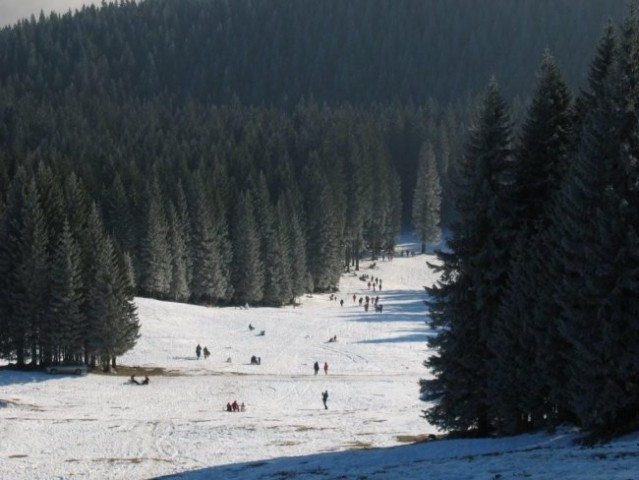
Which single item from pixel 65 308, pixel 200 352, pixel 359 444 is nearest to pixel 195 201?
pixel 200 352

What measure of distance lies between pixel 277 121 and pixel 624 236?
421 feet

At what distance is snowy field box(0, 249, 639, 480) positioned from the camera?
23.4 metres

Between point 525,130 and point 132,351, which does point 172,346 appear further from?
point 525,130

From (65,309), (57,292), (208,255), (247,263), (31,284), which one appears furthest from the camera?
(247,263)

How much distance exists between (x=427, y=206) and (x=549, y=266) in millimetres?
90509

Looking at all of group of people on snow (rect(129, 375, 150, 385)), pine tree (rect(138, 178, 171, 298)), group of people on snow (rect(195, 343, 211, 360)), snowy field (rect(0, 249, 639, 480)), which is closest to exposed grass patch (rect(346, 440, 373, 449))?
snowy field (rect(0, 249, 639, 480))

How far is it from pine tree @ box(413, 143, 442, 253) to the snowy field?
3717 cm

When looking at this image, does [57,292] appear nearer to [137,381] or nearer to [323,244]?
[137,381]

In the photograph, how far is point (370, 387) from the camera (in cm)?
5034

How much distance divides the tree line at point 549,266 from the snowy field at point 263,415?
1.65m

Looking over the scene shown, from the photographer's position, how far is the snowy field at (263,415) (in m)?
23.4

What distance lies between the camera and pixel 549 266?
25.5m

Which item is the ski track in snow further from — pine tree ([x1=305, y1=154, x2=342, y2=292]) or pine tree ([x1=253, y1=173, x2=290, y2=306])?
pine tree ([x1=305, y1=154, x2=342, y2=292])

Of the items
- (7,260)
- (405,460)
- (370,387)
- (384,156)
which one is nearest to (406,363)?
(370,387)
